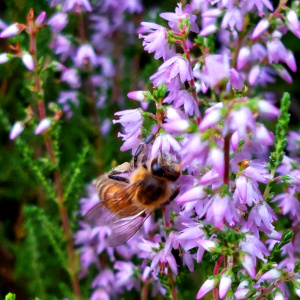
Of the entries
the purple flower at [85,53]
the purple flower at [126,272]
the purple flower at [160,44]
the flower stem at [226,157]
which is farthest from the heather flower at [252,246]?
the purple flower at [85,53]

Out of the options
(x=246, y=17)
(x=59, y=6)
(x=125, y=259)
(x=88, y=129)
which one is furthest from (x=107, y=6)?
(x=125, y=259)

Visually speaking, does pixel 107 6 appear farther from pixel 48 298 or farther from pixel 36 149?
pixel 48 298

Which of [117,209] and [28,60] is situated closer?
[117,209]

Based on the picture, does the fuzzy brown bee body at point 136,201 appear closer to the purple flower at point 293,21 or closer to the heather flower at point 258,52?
the purple flower at point 293,21

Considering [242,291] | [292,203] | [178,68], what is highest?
[178,68]

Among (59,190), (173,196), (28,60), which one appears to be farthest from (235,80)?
(59,190)

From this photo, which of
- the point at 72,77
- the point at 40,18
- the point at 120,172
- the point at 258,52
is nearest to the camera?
the point at 120,172

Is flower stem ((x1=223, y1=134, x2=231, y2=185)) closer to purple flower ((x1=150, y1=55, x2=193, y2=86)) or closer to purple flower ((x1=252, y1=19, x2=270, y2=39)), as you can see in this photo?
purple flower ((x1=150, y1=55, x2=193, y2=86))

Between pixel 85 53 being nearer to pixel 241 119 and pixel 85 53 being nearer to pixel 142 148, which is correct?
pixel 142 148
